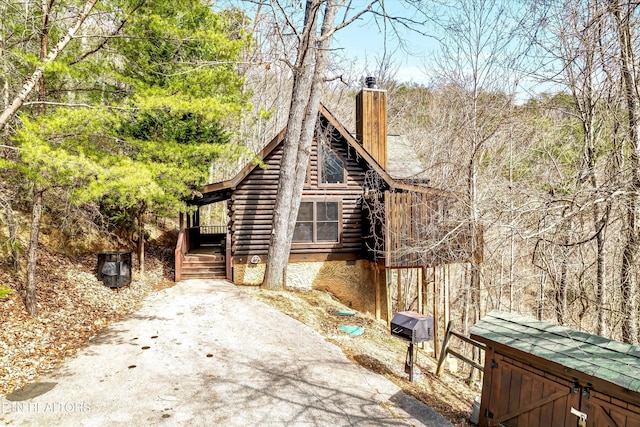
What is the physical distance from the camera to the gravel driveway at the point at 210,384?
17.8 feet

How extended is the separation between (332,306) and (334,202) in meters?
4.15

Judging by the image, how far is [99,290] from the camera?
1013 centimetres

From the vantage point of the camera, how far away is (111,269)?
418 inches

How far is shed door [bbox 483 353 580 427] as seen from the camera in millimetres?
5465

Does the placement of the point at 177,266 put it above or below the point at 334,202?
below

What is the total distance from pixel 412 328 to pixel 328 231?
739cm

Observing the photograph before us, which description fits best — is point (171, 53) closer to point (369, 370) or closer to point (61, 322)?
point (61, 322)

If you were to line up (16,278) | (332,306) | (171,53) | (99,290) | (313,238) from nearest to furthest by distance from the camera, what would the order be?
1. (16,278)
2. (99,290)
3. (332,306)
4. (171,53)
5. (313,238)

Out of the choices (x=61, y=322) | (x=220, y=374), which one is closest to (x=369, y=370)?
(x=220, y=374)

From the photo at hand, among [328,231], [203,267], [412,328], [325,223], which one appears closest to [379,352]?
[412,328]

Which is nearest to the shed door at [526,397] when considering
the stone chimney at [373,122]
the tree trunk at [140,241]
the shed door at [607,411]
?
the shed door at [607,411]

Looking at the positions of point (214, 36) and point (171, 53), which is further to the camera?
point (171, 53)

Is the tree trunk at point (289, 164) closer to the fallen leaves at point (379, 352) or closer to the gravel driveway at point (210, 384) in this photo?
the fallen leaves at point (379, 352)

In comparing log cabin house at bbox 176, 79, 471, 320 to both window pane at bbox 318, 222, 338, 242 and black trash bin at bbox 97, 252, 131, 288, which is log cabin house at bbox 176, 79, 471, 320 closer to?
window pane at bbox 318, 222, 338, 242
